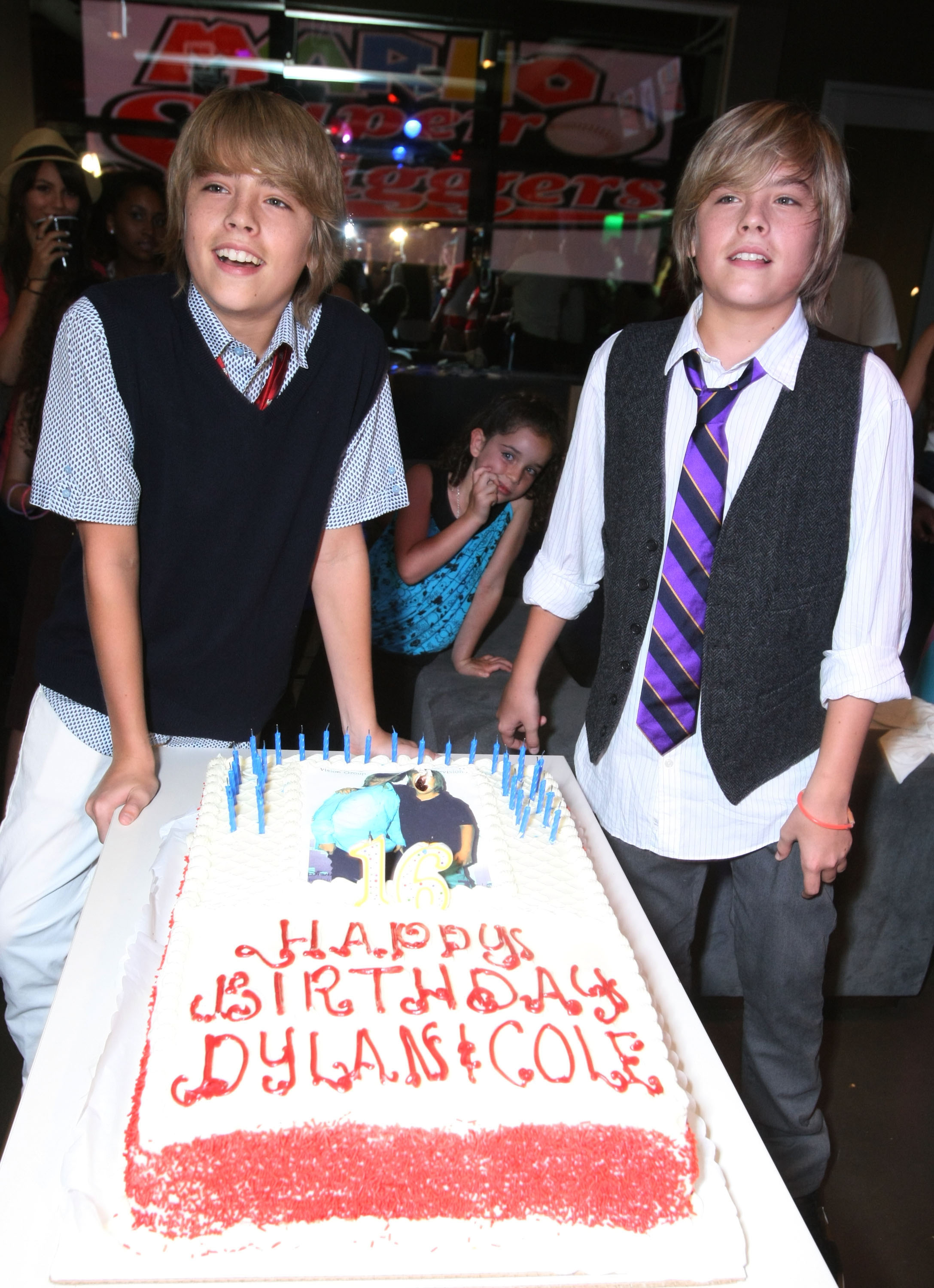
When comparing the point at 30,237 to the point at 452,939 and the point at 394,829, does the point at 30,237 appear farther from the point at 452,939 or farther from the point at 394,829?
the point at 452,939

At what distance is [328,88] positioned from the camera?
554 centimetres

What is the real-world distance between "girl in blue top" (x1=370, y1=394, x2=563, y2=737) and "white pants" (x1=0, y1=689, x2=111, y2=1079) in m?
1.46

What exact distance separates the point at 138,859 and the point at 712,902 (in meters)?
1.43

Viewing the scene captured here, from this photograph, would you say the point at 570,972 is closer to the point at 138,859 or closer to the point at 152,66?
the point at 138,859

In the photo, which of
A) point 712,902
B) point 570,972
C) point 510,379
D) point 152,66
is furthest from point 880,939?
point 152,66

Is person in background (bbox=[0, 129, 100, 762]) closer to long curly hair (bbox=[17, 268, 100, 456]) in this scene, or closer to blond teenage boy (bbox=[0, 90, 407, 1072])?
long curly hair (bbox=[17, 268, 100, 456])

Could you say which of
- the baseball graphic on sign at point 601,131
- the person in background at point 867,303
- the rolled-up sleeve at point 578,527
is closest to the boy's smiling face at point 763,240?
the rolled-up sleeve at point 578,527

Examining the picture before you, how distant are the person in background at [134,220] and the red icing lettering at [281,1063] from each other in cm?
271

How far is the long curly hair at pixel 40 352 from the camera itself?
8.34 ft

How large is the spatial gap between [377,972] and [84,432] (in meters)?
0.79

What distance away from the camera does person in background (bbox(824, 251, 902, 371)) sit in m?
4.04

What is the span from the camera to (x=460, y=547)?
2789 mm

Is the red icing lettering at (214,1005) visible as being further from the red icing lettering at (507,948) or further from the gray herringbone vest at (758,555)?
the gray herringbone vest at (758,555)

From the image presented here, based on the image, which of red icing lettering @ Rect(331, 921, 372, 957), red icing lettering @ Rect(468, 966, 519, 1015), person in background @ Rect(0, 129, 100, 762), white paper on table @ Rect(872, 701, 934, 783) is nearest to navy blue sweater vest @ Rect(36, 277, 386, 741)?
red icing lettering @ Rect(331, 921, 372, 957)
